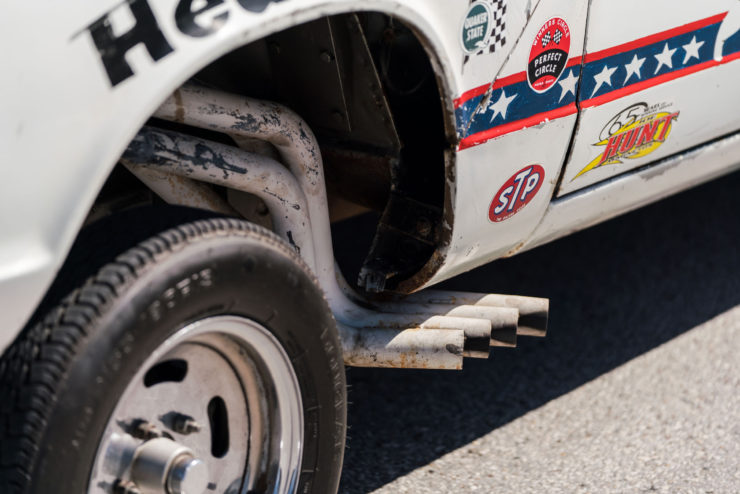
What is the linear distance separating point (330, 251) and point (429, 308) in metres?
0.34

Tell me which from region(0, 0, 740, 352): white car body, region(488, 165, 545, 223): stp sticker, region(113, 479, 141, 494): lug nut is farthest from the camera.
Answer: region(488, 165, 545, 223): stp sticker

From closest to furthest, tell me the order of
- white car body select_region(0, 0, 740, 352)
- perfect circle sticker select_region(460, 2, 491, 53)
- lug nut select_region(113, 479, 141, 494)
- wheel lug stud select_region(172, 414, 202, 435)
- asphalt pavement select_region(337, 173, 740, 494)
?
white car body select_region(0, 0, 740, 352) → lug nut select_region(113, 479, 141, 494) → wheel lug stud select_region(172, 414, 202, 435) → perfect circle sticker select_region(460, 2, 491, 53) → asphalt pavement select_region(337, 173, 740, 494)

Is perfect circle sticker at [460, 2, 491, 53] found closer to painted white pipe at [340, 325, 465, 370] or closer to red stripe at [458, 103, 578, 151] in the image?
red stripe at [458, 103, 578, 151]

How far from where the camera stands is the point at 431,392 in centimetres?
308

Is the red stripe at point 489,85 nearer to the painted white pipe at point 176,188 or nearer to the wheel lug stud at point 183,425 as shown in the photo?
the painted white pipe at point 176,188

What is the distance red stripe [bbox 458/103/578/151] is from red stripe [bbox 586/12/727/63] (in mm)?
133

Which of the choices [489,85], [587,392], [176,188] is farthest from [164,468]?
[587,392]

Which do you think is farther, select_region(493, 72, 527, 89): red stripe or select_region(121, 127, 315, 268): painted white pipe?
select_region(493, 72, 527, 89): red stripe

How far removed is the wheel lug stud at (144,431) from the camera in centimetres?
175

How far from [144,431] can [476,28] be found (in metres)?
1.09

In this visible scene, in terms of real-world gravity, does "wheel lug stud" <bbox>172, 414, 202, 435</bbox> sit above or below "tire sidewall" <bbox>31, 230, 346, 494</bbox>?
below

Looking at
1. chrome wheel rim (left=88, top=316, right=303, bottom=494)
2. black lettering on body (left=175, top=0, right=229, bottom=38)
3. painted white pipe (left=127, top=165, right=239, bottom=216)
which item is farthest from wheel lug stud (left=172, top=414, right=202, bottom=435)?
black lettering on body (left=175, top=0, right=229, bottom=38)

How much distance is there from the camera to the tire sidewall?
1479mm

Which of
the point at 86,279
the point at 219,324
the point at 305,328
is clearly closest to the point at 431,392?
the point at 305,328
